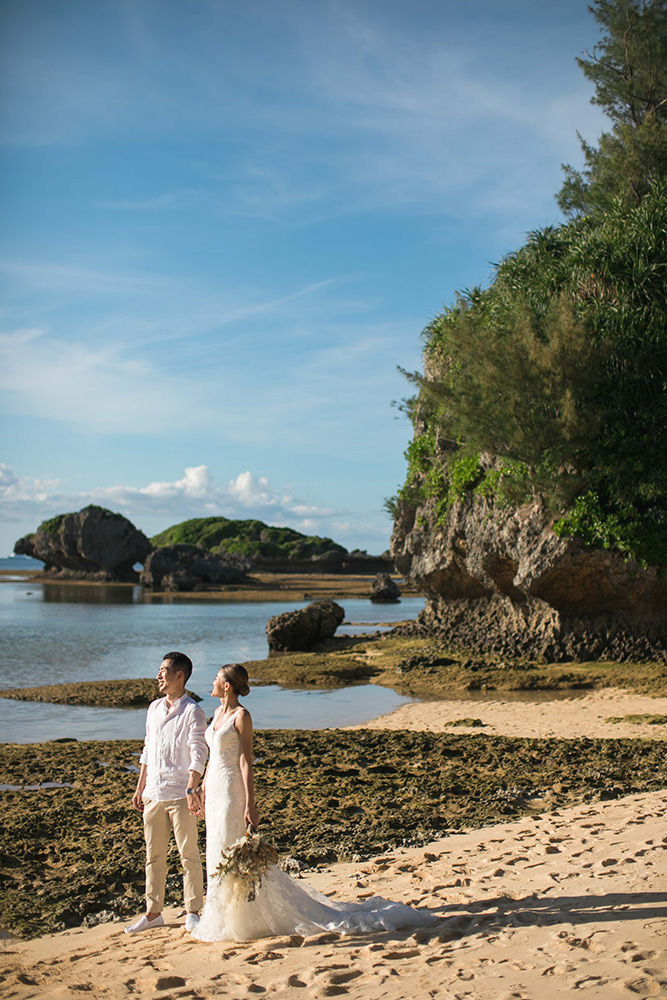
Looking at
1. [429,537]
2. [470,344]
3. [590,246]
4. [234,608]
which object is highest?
[590,246]

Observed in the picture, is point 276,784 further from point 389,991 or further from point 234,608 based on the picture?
point 234,608

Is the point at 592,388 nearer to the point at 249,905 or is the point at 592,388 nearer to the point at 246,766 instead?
the point at 246,766

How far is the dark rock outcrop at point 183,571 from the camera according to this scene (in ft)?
226

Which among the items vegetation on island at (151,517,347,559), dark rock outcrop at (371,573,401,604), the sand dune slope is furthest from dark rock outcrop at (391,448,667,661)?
vegetation on island at (151,517,347,559)

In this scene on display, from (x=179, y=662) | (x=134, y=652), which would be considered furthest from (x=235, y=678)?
(x=134, y=652)

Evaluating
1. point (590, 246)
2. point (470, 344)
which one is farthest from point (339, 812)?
point (590, 246)

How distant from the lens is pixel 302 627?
26016 mm

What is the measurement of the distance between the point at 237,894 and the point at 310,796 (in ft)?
13.4

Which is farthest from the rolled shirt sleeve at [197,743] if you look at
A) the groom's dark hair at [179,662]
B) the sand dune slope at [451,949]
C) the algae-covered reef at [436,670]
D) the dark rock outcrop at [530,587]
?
the dark rock outcrop at [530,587]

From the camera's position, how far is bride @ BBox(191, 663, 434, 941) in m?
4.79

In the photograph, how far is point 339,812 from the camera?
813 centimetres

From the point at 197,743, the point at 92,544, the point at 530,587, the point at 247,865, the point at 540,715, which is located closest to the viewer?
the point at 247,865

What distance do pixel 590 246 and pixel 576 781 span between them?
13.6m

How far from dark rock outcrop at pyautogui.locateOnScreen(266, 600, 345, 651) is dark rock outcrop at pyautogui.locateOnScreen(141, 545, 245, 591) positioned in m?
43.5
